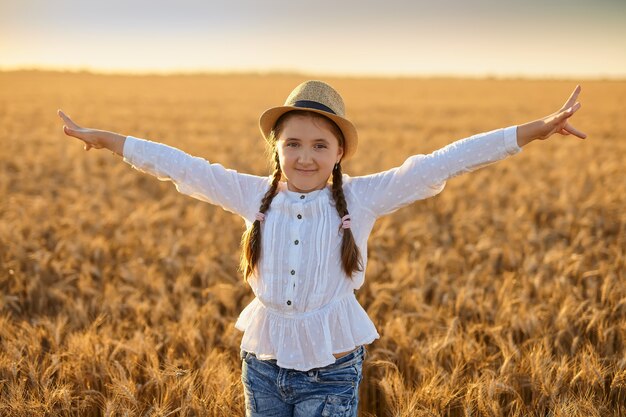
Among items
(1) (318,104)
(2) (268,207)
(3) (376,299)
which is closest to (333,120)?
(1) (318,104)

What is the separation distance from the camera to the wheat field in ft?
8.89

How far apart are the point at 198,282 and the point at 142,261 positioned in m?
0.52

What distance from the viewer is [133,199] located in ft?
24.3

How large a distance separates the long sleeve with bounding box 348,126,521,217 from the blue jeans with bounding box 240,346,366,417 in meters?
0.59

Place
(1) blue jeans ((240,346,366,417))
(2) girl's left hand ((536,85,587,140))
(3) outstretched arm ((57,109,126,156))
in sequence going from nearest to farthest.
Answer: (2) girl's left hand ((536,85,587,140)), (1) blue jeans ((240,346,366,417)), (3) outstretched arm ((57,109,126,156))

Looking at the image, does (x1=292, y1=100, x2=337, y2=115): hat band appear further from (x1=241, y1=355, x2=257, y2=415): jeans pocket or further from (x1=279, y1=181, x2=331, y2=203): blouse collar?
(x1=241, y1=355, x2=257, y2=415): jeans pocket

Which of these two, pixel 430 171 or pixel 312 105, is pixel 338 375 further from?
pixel 312 105

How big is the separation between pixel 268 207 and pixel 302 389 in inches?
26.3

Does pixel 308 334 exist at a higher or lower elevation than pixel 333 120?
lower

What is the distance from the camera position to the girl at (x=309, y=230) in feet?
7.13

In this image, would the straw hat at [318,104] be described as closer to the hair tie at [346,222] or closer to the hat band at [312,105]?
the hat band at [312,105]

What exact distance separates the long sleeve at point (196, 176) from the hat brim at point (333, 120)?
0.22 meters

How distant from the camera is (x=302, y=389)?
86.4 inches

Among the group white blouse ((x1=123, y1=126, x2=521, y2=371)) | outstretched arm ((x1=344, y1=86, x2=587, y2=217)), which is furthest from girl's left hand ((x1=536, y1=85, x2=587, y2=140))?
white blouse ((x1=123, y1=126, x2=521, y2=371))
